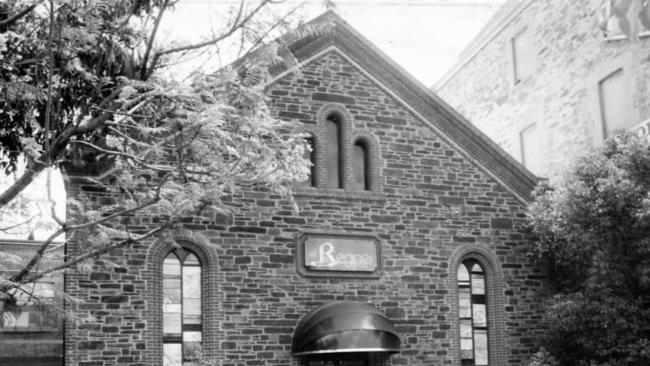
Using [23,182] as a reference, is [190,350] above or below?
below

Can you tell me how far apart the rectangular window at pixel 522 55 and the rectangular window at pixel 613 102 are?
3.89 metres

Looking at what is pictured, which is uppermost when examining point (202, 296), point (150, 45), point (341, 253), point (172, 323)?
point (150, 45)

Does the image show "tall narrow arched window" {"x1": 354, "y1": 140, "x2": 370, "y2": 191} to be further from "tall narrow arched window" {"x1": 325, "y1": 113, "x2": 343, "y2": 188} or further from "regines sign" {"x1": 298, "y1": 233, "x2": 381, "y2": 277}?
"regines sign" {"x1": 298, "y1": 233, "x2": 381, "y2": 277}

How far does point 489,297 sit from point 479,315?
0.47 metres

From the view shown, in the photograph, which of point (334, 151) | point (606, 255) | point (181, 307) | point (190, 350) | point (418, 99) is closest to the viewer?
point (190, 350)

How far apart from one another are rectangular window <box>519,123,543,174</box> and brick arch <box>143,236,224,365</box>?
12.9 metres

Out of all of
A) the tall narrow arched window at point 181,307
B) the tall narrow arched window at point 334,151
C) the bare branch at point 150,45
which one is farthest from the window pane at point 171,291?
the bare branch at point 150,45

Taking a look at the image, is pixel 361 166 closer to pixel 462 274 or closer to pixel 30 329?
pixel 462 274

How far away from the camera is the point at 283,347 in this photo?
19656 mm

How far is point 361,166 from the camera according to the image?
71.1ft

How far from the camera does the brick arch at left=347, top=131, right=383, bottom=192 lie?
21453 millimetres

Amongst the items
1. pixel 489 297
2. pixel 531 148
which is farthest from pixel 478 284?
pixel 531 148

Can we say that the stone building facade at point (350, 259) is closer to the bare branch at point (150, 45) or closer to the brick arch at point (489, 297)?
the brick arch at point (489, 297)

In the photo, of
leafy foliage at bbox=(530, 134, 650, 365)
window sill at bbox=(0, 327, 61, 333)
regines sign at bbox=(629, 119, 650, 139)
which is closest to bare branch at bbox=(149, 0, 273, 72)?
leafy foliage at bbox=(530, 134, 650, 365)
